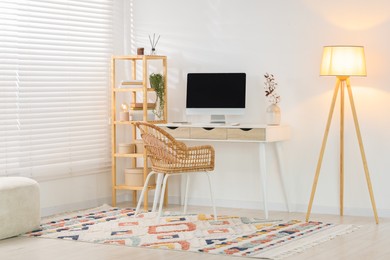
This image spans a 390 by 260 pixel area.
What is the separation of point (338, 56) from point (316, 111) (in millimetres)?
673

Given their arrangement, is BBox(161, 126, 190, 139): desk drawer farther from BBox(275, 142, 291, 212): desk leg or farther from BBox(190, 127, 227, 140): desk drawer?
BBox(275, 142, 291, 212): desk leg

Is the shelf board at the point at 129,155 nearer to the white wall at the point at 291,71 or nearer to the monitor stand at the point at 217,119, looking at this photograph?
the white wall at the point at 291,71

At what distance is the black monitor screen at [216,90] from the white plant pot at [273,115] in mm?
278

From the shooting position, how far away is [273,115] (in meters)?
6.70

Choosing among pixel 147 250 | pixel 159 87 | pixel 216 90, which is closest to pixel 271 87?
pixel 216 90

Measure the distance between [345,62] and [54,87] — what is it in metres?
2.47

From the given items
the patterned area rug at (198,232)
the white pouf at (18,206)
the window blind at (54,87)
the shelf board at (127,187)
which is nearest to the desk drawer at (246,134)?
the patterned area rug at (198,232)

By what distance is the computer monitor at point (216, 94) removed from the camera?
6.91 m

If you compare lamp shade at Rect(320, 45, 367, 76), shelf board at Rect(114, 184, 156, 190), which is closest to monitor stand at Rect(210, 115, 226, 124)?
shelf board at Rect(114, 184, 156, 190)

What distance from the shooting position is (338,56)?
20.4ft

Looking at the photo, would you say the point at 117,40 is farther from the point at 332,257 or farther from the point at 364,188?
the point at 332,257

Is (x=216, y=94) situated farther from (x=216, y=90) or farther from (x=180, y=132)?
(x=180, y=132)

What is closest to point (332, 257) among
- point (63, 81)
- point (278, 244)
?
point (278, 244)

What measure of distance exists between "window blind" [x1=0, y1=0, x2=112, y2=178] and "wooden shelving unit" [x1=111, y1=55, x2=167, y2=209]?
0.59ft
